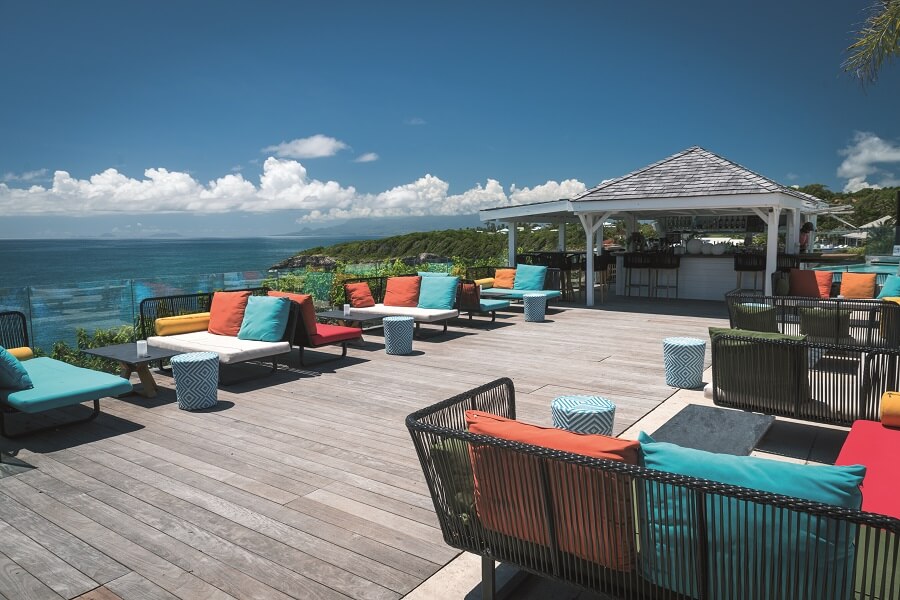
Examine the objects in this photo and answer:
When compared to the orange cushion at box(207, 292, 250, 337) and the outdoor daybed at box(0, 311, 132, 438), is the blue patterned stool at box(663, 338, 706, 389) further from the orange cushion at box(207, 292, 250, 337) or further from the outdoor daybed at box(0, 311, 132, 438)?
the outdoor daybed at box(0, 311, 132, 438)

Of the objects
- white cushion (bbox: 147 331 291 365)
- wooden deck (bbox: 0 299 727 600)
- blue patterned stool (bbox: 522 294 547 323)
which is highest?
white cushion (bbox: 147 331 291 365)

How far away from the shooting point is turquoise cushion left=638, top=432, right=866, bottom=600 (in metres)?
1.60

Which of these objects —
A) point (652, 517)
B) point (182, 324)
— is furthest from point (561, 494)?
point (182, 324)

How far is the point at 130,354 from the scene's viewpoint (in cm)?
624

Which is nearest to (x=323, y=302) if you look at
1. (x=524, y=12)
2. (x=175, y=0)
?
(x=524, y=12)

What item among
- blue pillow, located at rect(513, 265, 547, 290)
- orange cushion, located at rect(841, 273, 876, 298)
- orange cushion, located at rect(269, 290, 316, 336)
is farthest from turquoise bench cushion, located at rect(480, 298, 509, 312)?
orange cushion, located at rect(841, 273, 876, 298)

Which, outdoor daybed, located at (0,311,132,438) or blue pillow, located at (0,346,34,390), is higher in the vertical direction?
blue pillow, located at (0,346,34,390)

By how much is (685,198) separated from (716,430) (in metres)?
9.73

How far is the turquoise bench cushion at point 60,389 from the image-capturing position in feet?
14.7

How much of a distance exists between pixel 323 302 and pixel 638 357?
6.41m

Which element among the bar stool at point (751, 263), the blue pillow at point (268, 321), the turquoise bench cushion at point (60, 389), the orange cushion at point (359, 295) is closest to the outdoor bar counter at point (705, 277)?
the bar stool at point (751, 263)

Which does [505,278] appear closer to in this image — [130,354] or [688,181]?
[688,181]

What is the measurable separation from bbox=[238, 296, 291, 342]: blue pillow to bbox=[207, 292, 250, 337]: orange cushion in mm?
217

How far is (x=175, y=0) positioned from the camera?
38250 mm
